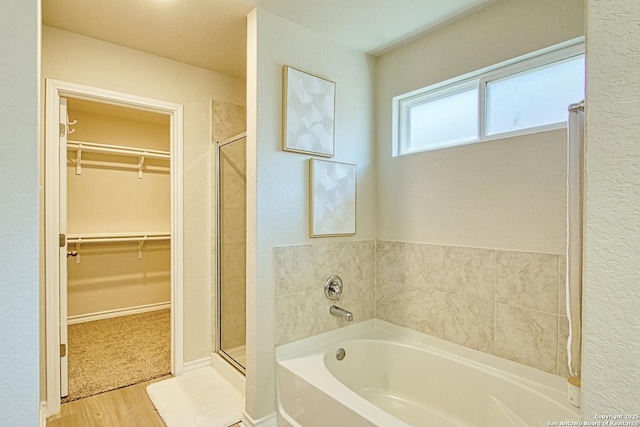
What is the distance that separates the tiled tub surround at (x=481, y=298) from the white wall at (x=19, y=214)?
2037 mm

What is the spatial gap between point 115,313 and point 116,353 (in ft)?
4.21

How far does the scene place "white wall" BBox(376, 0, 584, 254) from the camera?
67.8 inches

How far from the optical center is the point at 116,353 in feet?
9.95

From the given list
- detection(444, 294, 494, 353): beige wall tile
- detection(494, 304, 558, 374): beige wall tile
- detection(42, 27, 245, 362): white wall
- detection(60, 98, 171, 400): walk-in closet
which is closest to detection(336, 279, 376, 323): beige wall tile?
detection(444, 294, 494, 353): beige wall tile

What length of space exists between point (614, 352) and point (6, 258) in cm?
181

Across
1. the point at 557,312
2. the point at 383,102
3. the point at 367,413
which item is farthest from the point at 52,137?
the point at 557,312

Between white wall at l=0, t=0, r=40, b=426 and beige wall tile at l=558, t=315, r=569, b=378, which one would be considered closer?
white wall at l=0, t=0, r=40, b=426

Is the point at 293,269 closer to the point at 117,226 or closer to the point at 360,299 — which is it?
the point at 360,299

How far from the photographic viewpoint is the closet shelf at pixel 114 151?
12.2 ft

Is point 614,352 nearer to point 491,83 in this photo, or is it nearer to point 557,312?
point 557,312

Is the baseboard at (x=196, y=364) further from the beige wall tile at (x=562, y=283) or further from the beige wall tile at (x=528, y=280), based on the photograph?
the beige wall tile at (x=562, y=283)

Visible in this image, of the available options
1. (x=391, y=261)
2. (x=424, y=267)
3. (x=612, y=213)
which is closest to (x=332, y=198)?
(x=391, y=261)

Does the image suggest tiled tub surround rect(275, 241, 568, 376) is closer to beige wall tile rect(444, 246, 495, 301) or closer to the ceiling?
beige wall tile rect(444, 246, 495, 301)

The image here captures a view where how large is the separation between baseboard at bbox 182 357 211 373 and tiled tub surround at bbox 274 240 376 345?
43.1 inches
